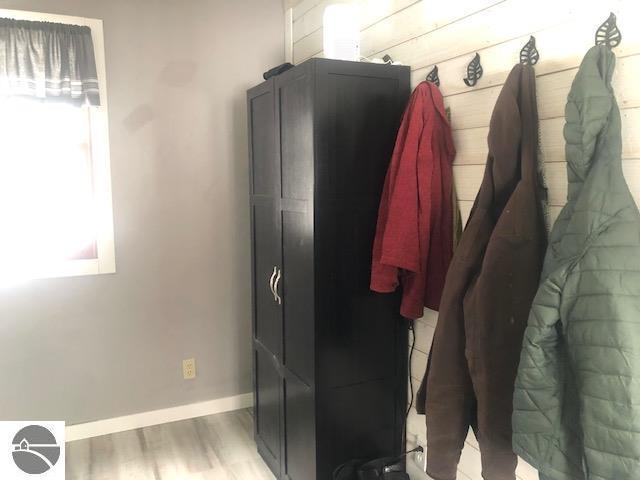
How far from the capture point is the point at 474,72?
170cm

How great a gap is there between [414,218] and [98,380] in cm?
208

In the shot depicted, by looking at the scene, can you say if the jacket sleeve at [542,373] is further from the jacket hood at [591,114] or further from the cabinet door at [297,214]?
the cabinet door at [297,214]

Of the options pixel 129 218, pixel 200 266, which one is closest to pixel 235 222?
pixel 200 266

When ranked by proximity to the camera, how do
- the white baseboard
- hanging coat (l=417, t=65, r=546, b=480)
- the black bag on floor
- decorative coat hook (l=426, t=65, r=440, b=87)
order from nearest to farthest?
hanging coat (l=417, t=65, r=546, b=480)
decorative coat hook (l=426, t=65, r=440, b=87)
the black bag on floor
the white baseboard

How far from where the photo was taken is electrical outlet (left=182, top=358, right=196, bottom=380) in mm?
3051

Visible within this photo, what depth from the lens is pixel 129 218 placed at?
9.29 feet

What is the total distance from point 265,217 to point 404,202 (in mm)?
833

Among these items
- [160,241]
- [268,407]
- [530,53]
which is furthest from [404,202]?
[160,241]

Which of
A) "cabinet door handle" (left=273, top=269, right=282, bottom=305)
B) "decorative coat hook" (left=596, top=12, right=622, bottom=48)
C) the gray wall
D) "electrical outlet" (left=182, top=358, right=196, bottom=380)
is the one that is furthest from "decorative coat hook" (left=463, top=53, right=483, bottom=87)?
"electrical outlet" (left=182, top=358, right=196, bottom=380)

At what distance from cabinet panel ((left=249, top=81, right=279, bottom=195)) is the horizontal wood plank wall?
1.64 feet

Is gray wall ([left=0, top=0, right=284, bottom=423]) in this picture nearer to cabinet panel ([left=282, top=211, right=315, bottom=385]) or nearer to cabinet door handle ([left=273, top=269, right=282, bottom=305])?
cabinet door handle ([left=273, top=269, right=282, bottom=305])

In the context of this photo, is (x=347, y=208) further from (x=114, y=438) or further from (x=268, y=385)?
(x=114, y=438)

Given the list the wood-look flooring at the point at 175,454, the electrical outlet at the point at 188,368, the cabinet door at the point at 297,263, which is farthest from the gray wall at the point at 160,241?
the cabinet door at the point at 297,263

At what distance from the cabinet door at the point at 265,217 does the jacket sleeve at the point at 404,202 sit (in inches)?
22.5
